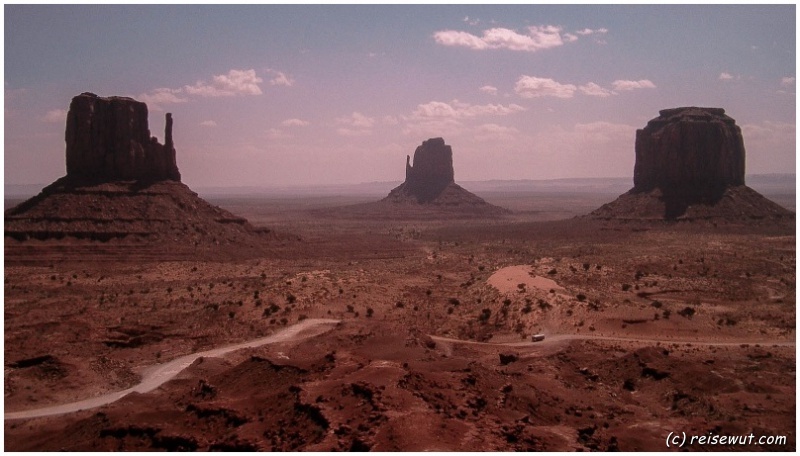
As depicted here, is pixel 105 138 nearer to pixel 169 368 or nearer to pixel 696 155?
pixel 169 368

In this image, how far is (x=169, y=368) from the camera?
28.5 metres

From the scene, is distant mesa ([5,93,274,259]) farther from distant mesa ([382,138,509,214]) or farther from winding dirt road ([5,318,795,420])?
distant mesa ([382,138,509,214])

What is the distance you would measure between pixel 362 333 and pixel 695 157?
76558mm

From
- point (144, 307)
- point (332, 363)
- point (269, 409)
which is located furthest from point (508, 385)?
point (144, 307)

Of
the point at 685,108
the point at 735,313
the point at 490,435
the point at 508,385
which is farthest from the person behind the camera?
the point at 685,108

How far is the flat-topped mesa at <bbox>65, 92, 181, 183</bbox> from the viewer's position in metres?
66.8

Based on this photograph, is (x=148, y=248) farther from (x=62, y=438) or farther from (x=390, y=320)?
(x=62, y=438)

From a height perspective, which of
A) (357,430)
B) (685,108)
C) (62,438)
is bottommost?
(62,438)

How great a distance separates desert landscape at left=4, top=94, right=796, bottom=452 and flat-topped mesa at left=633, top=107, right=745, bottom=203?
1421 centimetres

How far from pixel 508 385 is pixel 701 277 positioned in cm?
3223

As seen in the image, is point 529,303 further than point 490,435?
Yes

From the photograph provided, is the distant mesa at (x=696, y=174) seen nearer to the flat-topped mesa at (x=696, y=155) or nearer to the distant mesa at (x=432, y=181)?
the flat-topped mesa at (x=696, y=155)

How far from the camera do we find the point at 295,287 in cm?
4234

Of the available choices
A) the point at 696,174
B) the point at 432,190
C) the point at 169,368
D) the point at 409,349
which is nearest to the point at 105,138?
the point at 169,368
